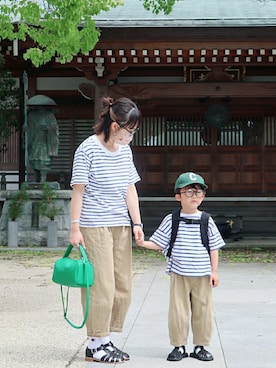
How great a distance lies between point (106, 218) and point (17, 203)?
9099 millimetres

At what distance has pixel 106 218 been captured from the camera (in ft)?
14.9

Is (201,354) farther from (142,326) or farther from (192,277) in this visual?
(142,326)

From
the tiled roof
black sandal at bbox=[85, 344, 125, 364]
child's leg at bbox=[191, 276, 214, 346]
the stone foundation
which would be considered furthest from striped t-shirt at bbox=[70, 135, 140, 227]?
the stone foundation

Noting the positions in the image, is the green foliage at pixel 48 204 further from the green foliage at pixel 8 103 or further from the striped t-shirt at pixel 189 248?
the striped t-shirt at pixel 189 248

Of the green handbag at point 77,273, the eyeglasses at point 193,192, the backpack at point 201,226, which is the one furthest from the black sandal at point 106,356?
the eyeglasses at point 193,192

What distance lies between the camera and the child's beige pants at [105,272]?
4438 mm

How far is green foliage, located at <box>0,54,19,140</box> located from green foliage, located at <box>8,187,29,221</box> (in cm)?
204

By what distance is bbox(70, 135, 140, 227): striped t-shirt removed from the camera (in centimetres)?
452

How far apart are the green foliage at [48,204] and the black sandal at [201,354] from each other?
8728mm

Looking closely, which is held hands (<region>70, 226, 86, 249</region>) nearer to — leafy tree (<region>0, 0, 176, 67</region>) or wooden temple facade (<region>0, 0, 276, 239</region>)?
leafy tree (<region>0, 0, 176, 67</region>)

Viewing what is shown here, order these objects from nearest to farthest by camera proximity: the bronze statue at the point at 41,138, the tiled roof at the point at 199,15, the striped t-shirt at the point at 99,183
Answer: the striped t-shirt at the point at 99,183 → the tiled roof at the point at 199,15 → the bronze statue at the point at 41,138

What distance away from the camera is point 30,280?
8.95 m

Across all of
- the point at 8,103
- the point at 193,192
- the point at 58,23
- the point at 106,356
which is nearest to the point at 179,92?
the point at 8,103

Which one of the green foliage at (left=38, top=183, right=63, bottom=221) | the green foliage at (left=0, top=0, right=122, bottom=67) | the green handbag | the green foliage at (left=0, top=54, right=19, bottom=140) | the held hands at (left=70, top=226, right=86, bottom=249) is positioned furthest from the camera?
the green foliage at (left=0, top=54, right=19, bottom=140)
